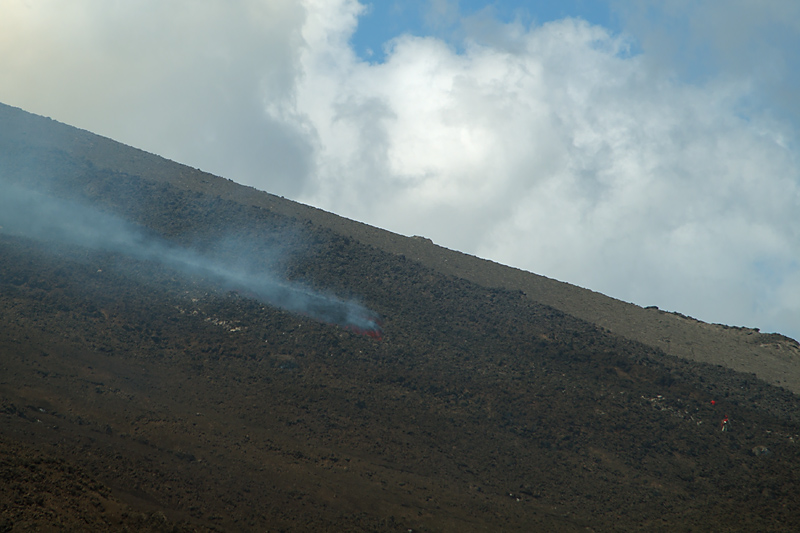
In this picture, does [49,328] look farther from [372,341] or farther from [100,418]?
[372,341]

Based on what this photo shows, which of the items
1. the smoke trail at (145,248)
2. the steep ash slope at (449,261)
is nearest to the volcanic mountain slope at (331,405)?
the smoke trail at (145,248)

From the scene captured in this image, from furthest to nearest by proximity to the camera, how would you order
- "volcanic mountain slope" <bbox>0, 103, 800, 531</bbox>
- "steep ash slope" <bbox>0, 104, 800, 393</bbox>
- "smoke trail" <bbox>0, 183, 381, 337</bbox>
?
"steep ash slope" <bbox>0, 104, 800, 393</bbox> < "smoke trail" <bbox>0, 183, 381, 337</bbox> < "volcanic mountain slope" <bbox>0, 103, 800, 531</bbox>

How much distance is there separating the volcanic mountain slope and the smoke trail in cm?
71

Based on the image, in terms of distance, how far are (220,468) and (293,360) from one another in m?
8.01

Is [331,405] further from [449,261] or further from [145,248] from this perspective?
[449,261]

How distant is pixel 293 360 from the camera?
973 inches

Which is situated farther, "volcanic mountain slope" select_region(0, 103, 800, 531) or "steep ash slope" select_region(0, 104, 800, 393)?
"steep ash slope" select_region(0, 104, 800, 393)

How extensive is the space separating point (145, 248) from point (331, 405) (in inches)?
563

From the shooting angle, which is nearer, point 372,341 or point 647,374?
point 372,341

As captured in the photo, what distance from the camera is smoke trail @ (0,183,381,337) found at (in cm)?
2898

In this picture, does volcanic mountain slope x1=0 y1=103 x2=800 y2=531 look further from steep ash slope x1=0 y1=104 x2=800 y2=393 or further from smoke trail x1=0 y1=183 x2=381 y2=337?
steep ash slope x1=0 y1=104 x2=800 y2=393

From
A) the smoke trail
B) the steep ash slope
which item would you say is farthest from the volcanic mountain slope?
the steep ash slope

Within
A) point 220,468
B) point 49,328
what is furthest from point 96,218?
point 220,468

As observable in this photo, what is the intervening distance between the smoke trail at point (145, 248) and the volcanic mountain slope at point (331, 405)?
712 millimetres
